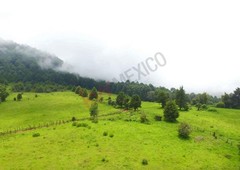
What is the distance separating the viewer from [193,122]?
103 metres

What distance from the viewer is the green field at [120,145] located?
6094 cm

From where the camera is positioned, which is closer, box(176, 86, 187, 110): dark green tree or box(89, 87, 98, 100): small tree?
box(176, 86, 187, 110): dark green tree

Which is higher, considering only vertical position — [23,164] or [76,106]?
[76,106]

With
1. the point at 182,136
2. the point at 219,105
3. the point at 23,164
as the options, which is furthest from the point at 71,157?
the point at 219,105

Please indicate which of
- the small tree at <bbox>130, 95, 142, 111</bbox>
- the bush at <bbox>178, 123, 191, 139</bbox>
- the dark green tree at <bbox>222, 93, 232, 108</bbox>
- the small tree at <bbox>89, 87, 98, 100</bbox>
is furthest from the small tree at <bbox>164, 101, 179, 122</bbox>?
the dark green tree at <bbox>222, 93, 232, 108</bbox>

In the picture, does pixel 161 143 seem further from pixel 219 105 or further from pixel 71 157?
pixel 219 105

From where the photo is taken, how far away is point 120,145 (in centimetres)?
7200

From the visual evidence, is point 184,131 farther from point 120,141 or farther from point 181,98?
point 181,98

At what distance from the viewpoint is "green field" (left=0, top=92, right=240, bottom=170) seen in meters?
60.9

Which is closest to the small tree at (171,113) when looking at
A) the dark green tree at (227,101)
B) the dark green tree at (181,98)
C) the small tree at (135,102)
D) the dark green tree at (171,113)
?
the dark green tree at (171,113)

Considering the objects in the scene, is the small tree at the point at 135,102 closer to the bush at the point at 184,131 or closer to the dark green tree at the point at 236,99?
the bush at the point at 184,131

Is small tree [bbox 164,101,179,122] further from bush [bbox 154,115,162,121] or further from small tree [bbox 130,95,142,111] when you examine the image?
small tree [bbox 130,95,142,111]

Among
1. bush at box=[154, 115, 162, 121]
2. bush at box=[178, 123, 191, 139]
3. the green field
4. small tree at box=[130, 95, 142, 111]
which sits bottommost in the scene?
the green field

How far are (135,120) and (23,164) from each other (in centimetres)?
4912
